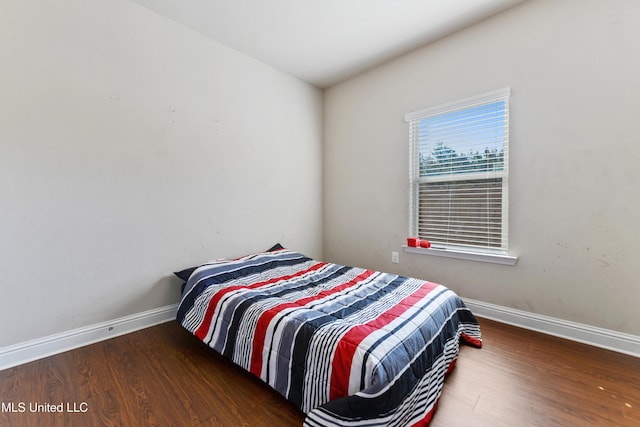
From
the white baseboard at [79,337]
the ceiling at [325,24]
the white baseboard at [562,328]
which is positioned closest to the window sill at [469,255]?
the white baseboard at [562,328]

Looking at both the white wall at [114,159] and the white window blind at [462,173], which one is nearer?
the white wall at [114,159]

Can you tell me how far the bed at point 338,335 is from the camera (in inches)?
43.6

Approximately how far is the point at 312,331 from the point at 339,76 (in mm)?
2951

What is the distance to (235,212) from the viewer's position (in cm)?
277

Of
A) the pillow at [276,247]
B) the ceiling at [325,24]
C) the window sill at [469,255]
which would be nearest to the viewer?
the ceiling at [325,24]

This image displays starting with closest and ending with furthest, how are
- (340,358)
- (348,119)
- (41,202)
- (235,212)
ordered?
(340,358), (41,202), (235,212), (348,119)

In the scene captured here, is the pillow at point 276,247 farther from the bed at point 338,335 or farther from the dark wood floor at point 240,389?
the dark wood floor at point 240,389

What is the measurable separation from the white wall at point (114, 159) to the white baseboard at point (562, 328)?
230cm

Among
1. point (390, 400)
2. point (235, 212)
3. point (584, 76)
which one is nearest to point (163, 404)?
point (390, 400)

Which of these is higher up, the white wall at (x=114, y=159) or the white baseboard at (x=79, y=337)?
the white wall at (x=114, y=159)

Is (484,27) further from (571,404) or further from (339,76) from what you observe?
(571,404)

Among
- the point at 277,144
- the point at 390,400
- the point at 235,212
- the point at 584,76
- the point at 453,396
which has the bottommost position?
→ the point at 453,396

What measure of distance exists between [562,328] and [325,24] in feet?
9.93

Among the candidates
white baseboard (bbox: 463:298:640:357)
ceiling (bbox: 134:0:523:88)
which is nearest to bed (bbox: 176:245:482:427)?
white baseboard (bbox: 463:298:640:357)
